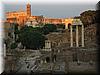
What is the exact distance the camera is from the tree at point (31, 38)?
274 centimetres

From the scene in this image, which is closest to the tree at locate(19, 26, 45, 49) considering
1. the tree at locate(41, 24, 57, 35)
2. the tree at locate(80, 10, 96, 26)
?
the tree at locate(41, 24, 57, 35)

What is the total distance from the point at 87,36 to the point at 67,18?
0.43 m

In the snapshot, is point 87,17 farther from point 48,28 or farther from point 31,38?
point 31,38

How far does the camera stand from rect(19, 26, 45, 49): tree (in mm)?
2744

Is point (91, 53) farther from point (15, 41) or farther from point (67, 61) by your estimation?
point (15, 41)

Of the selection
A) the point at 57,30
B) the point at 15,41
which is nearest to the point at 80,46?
the point at 57,30

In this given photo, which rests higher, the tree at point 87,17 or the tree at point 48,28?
the tree at point 87,17

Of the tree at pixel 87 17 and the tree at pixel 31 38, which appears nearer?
the tree at pixel 87 17

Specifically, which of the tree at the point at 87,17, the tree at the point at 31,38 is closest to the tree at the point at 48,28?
the tree at the point at 31,38

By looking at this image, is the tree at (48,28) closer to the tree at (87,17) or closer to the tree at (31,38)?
the tree at (31,38)

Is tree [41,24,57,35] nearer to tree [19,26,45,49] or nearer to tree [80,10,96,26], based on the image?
tree [19,26,45,49]

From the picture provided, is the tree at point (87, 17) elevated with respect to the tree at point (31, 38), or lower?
elevated

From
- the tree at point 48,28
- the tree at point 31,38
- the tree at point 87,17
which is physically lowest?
the tree at point 31,38

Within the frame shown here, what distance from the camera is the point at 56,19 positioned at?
8.74 ft
